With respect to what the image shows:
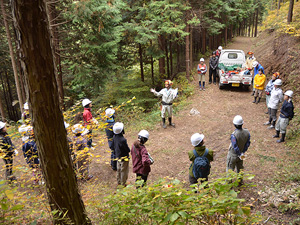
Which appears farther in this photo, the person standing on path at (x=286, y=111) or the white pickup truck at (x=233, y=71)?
the white pickup truck at (x=233, y=71)

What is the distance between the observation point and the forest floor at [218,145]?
559 centimetres

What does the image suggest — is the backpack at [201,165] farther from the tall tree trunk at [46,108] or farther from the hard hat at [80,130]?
the tall tree trunk at [46,108]

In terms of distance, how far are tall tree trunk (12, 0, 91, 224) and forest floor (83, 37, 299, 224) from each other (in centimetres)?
158

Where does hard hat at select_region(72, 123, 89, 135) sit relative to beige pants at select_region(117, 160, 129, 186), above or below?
above

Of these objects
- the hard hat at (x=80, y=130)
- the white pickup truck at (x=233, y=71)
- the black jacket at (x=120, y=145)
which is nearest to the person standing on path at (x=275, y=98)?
the white pickup truck at (x=233, y=71)

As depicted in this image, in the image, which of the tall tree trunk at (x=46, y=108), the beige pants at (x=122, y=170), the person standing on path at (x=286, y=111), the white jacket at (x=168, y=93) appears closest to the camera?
the tall tree trunk at (x=46, y=108)

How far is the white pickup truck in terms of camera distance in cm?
1333

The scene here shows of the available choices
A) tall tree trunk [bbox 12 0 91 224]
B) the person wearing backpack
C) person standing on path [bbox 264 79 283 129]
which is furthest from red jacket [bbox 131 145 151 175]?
person standing on path [bbox 264 79 283 129]

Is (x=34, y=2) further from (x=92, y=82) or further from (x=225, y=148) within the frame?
(x=92, y=82)

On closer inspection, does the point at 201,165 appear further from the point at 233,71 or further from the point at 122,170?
the point at 233,71

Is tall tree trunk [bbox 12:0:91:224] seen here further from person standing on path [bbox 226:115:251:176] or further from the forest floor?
person standing on path [bbox 226:115:251:176]

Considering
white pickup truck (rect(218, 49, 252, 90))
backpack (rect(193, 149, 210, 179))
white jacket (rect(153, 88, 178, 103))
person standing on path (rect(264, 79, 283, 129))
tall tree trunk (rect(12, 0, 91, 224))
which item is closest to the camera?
tall tree trunk (rect(12, 0, 91, 224))

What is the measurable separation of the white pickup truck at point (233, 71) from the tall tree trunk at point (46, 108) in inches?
504

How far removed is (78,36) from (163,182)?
12.2 metres
